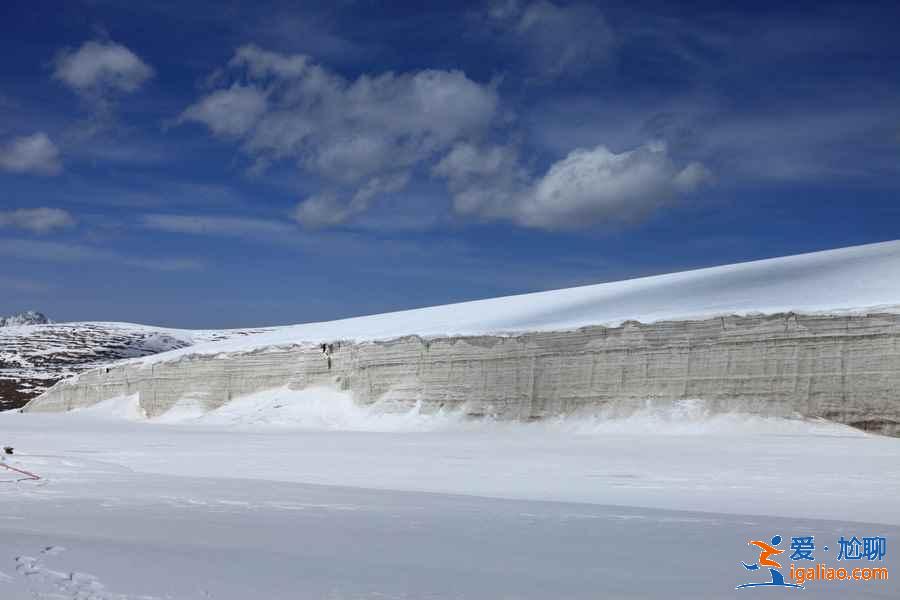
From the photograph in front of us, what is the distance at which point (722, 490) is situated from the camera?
36.1 ft

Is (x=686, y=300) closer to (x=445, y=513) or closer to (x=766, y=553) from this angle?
(x=445, y=513)

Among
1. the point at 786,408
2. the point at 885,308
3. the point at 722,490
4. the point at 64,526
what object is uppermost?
the point at 885,308

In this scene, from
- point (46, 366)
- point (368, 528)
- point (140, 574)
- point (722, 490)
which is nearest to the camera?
point (140, 574)

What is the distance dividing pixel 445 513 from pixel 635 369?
12.6m

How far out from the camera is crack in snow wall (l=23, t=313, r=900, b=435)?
706 inches

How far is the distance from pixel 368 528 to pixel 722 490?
4.80 m

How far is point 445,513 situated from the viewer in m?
9.31

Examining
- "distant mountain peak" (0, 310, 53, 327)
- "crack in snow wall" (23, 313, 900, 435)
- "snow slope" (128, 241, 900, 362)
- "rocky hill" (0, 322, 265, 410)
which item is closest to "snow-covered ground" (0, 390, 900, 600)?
"crack in snow wall" (23, 313, 900, 435)

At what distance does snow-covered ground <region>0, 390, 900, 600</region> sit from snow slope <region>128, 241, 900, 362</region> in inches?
114

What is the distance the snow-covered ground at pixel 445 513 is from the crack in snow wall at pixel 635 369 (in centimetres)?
72

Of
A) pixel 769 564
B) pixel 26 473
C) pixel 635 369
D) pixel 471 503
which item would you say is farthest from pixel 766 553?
pixel 635 369

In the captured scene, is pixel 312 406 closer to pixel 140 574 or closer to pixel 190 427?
pixel 190 427

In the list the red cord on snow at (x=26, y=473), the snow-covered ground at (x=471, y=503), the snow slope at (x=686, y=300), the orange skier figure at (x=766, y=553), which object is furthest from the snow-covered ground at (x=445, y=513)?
the snow slope at (x=686, y=300)

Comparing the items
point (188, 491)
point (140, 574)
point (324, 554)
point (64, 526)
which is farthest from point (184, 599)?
point (188, 491)
